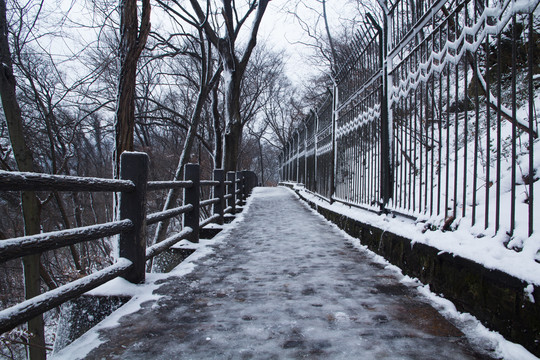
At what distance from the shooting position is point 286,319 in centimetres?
207

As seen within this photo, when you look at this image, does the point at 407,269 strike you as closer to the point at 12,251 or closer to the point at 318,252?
the point at 318,252

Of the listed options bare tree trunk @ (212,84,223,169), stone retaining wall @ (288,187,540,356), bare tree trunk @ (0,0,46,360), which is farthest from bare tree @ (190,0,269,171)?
stone retaining wall @ (288,187,540,356)

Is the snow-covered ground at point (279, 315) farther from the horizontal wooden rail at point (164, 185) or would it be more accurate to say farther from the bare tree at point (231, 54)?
the bare tree at point (231, 54)

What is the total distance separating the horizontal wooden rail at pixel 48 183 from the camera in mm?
1466

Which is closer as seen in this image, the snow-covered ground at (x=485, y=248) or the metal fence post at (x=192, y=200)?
the snow-covered ground at (x=485, y=248)

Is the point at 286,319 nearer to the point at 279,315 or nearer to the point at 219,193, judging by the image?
the point at 279,315

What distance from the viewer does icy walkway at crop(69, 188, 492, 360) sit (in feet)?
5.51

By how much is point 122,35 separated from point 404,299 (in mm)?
5823

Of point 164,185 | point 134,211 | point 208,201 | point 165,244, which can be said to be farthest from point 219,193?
point 134,211

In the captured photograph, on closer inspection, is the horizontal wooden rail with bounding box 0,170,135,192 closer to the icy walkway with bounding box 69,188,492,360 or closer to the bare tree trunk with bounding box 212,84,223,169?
the icy walkway with bounding box 69,188,492,360

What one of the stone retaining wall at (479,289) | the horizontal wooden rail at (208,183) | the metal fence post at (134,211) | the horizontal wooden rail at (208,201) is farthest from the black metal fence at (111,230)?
the stone retaining wall at (479,289)

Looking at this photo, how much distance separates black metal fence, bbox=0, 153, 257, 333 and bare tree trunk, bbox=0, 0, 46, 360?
5588 millimetres

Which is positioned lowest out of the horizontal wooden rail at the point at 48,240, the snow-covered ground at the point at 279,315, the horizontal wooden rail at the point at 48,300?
the snow-covered ground at the point at 279,315

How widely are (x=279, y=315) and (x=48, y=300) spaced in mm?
1284
